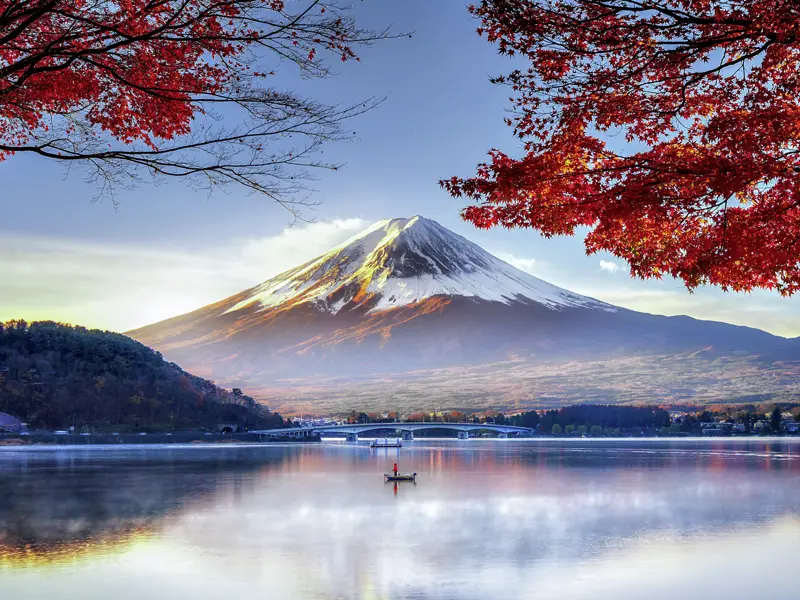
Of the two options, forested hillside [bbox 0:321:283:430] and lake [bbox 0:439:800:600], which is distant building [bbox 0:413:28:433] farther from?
lake [bbox 0:439:800:600]

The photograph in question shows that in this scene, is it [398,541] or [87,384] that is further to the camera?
[87,384]

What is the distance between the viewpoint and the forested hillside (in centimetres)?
12812

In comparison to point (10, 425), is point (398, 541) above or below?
above

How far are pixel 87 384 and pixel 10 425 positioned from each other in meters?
14.4

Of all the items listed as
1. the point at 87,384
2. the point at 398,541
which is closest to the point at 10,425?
the point at 87,384

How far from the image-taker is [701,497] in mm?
30953

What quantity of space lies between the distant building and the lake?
305ft

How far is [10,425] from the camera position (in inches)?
4779

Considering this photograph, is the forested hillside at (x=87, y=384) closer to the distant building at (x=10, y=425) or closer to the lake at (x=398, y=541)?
the distant building at (x=10, y=425)

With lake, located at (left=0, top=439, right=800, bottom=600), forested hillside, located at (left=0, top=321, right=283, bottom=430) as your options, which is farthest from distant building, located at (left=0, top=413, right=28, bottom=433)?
lake, located at (left=0, top=439, right=800, bottom=600)

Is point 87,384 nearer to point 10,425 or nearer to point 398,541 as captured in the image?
point 10,425

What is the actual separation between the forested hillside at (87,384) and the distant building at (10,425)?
3107mm

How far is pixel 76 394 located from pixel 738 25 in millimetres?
135415

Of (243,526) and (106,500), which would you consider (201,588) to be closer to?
(243,526)
